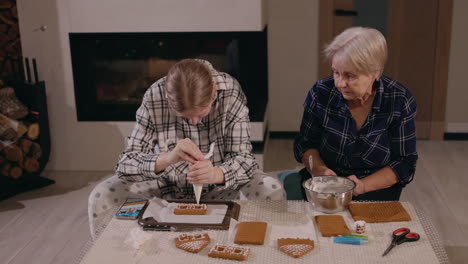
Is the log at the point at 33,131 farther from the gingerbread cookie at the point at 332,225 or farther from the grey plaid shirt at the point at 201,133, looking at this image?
the gingerbread cookie at the point at 332,225

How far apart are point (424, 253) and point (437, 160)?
2.42 metres

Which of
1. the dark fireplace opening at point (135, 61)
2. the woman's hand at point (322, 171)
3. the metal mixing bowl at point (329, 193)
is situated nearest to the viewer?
the metal mixing bowl at point (329, 193)

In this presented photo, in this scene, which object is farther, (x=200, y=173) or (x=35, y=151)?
(x=35, y=151)

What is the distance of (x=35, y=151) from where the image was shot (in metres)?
3.29

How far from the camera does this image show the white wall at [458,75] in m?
3.92

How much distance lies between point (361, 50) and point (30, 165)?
2.14 meters

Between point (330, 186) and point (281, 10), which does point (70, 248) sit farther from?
point (281, 10)

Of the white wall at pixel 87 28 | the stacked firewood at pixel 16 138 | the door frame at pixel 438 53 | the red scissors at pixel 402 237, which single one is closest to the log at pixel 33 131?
the stacked firewood at pixel 16 138

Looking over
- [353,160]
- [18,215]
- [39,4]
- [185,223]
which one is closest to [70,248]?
[18,215]

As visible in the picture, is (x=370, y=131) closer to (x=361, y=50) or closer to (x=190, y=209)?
(x=361, y=50)

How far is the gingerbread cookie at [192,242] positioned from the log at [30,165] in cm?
197

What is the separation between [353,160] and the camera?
203 centimetres

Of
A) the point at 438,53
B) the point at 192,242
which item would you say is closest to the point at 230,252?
the point at 192,242

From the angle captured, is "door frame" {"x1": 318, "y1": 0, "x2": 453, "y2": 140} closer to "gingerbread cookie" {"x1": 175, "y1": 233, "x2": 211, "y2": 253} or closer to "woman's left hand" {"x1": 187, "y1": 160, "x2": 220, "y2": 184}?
"woman's left hand" {"x1": 187, "y1": 160, "x2": 220, "y2": 184}
